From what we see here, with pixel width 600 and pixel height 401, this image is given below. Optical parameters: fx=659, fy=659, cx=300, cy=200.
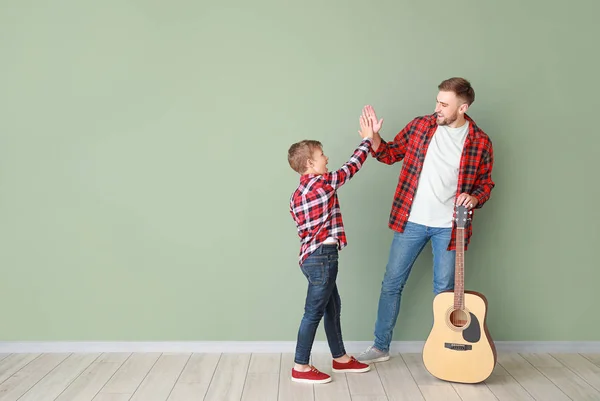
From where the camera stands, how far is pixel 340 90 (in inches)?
129

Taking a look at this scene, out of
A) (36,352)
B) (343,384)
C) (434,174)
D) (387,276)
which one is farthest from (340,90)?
(36,352)

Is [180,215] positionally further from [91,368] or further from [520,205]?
[520,205]

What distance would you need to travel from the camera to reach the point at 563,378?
9.72ft

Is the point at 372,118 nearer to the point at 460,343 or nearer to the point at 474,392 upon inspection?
the point at 460,343

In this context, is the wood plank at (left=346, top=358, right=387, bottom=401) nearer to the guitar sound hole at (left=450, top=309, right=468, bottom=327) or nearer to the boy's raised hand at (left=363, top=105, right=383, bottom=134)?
the guitar sound hole at (left=450, top=309, right=468, bottom=327)

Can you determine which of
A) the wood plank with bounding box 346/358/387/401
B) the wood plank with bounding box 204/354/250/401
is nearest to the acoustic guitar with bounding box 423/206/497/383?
the wood plank with bounding box 346/358/387/401

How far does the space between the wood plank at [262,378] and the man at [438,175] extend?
2.36 feet

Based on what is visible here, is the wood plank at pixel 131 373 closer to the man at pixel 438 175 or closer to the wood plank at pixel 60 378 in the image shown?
the wood plank at pixel 60 378

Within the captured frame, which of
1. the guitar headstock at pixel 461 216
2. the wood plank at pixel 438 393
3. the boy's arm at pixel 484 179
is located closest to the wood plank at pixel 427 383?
the wood plank at pixel 438 393

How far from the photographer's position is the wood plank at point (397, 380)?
274cm

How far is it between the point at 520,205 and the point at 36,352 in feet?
8.43

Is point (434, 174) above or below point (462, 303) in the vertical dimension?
above

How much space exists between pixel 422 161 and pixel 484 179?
1.00 feet

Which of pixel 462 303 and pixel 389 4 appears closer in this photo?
pixel 462 303
